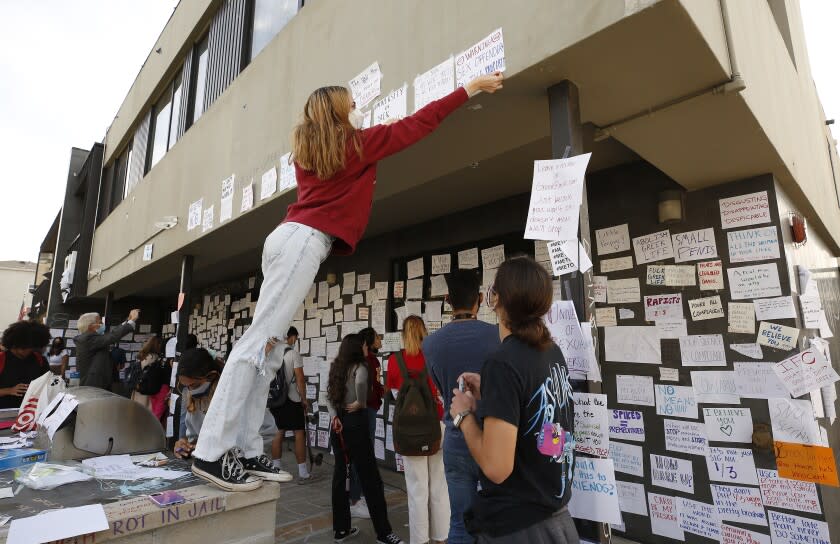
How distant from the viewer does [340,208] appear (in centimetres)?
213

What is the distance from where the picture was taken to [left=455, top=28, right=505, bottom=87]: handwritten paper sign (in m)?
2.34

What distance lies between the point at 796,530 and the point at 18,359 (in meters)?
6.54

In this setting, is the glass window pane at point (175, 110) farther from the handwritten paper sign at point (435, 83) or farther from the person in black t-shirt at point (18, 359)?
the handwritten paper sign at point (435, 83)

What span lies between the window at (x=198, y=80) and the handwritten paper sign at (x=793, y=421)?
25.6 ft

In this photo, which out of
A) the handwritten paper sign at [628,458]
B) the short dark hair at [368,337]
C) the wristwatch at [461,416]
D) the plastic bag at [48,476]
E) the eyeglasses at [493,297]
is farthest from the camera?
the short dark hair at [368,337]

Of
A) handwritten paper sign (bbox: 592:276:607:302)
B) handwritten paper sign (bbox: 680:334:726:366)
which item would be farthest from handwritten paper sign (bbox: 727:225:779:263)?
handwritten paper sign (bbox: 592:276:607:302)

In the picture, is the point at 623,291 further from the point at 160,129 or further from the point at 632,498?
the point at 160,129

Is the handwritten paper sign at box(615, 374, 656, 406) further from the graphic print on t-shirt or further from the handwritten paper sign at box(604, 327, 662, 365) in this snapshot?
the graphic print on t-shirt

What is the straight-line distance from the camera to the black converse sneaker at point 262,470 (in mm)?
2018

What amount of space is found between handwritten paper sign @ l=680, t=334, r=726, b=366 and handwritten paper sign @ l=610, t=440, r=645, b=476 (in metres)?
0.88

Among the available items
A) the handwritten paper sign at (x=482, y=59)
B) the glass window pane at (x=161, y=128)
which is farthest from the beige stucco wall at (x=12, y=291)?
the handwritten paper sign at (x=482, y=59)

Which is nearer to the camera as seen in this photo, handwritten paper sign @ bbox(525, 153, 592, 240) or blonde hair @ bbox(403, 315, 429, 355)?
handwritten paper sign @ bbox(525, 153, 592, 240)

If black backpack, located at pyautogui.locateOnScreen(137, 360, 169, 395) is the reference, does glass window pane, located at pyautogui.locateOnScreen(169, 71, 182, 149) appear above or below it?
above

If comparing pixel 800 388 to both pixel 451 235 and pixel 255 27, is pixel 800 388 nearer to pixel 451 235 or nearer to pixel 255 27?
pixel 451 235
